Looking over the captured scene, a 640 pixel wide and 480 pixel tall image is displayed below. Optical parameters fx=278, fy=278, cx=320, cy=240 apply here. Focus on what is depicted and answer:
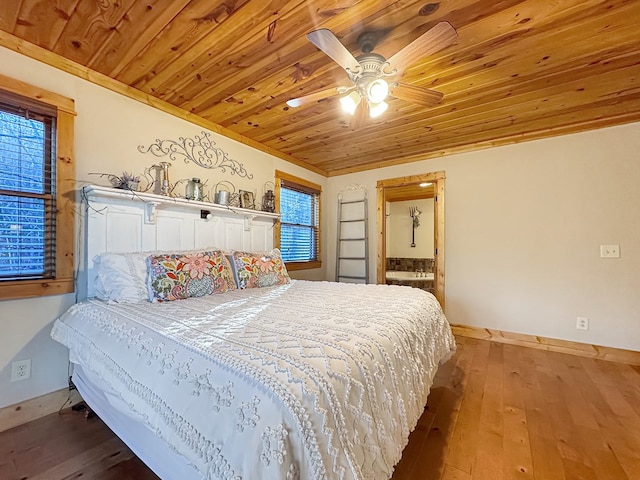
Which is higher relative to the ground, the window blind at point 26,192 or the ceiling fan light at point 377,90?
the ceiling fan light at point 377,90

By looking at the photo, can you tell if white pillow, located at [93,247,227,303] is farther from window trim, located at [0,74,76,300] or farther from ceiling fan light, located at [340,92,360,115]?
ceiling fan light, located at [340,92,360,115]

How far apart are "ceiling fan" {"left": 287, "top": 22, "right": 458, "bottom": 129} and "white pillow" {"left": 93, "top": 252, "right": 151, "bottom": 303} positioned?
1539 millimetres

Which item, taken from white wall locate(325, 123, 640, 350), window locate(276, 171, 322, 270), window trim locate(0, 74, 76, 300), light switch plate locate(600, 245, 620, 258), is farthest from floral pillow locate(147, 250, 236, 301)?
light switch plate locate(600, 245, 620, 258)

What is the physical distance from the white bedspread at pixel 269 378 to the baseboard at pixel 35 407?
0.52 metres

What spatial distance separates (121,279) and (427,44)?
2.23 m

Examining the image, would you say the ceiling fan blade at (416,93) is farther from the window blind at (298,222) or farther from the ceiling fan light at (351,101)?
the window blind at (298,222)

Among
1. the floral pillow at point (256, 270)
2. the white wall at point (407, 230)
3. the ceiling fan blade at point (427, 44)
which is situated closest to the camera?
the ceiling fan blade at point (427, 44)

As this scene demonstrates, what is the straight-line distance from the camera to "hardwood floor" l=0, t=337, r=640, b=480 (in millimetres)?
1363

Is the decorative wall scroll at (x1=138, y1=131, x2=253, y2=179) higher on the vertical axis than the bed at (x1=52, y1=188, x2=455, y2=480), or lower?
higher

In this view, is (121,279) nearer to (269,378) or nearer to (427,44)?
(269,378)

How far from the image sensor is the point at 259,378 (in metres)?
0.77

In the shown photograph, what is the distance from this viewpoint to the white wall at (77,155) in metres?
1.71

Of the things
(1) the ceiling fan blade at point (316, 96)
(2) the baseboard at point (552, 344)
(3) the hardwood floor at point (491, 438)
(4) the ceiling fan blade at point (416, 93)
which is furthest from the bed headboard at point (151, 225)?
(2) the baseboard at point (552, 344)

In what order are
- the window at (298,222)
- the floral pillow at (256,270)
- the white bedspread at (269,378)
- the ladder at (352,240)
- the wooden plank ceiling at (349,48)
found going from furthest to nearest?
the ladder at (352,240) → the window at (298,222) → the floral pillow at (256,270) → the wooden plank ceiling at (349,48) → the white bedspread at (269,378)
